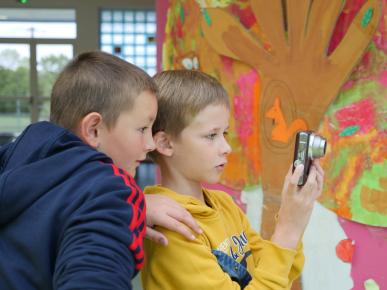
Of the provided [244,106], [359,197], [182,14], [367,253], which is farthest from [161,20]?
[367,253]

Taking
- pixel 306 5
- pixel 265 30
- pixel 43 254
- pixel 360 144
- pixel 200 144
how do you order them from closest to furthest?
1. pixel 43 254
2. pixel 200 144
3. pixel 360 144
4. pixel 306 5
5. pixel 265 30

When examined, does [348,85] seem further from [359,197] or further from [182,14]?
[182,14]

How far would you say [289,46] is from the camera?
8.30ft

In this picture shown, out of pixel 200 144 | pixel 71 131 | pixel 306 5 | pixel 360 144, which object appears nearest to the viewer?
pixel 71 131

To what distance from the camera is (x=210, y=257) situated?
1036 millimetres

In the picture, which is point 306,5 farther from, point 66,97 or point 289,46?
point 66,97

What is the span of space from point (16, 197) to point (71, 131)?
7.2 inches

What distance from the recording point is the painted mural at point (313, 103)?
220 centimetres

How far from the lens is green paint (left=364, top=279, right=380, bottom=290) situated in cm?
226

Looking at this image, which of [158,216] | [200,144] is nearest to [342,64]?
[200,144]

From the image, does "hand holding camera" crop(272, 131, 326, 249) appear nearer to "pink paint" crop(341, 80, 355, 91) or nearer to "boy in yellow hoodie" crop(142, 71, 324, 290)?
"boy in yellow hoodie" crop(142, 71, 324, 290)

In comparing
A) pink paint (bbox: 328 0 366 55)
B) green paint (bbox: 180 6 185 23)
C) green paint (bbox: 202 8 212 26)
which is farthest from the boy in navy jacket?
green paint (bbox: 180 6 185 23)

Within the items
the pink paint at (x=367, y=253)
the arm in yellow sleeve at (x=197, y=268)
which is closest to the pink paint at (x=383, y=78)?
the pink paint at (x=367, y=253)

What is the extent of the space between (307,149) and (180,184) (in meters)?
0.30
